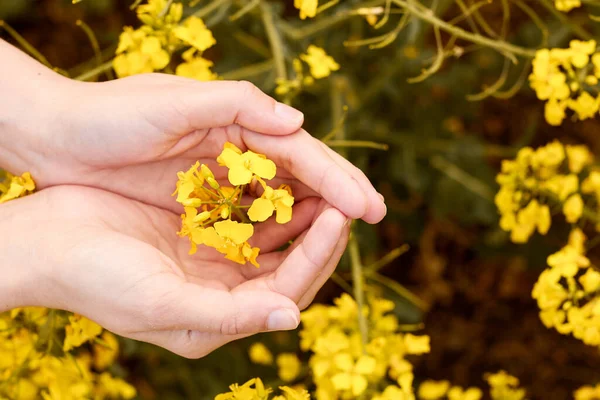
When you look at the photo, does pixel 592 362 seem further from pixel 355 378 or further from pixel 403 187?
pixel 355 378

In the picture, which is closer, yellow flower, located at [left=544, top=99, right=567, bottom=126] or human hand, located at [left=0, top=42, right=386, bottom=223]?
human hand, located at [left=0, top=42, right=386, bottom=223]

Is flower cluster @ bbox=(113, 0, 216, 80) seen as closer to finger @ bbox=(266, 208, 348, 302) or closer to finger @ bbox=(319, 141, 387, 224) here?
finger @ bbox=(319, 141, 387, 224)

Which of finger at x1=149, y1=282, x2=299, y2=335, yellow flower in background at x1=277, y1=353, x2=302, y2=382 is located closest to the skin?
finger at x1=149, y1=282, x2=299, y2=335

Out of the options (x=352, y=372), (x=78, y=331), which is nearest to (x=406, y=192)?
(x=352, y=372)

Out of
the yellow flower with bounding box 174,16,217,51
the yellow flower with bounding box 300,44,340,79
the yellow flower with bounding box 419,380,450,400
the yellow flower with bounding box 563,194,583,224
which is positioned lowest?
the yellow flower with bounding box 419,380,450,400

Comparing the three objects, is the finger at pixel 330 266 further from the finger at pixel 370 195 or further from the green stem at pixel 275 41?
the green stem at pixel 275 41

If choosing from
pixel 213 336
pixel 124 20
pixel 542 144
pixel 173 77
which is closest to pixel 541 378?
pixel 542 144
